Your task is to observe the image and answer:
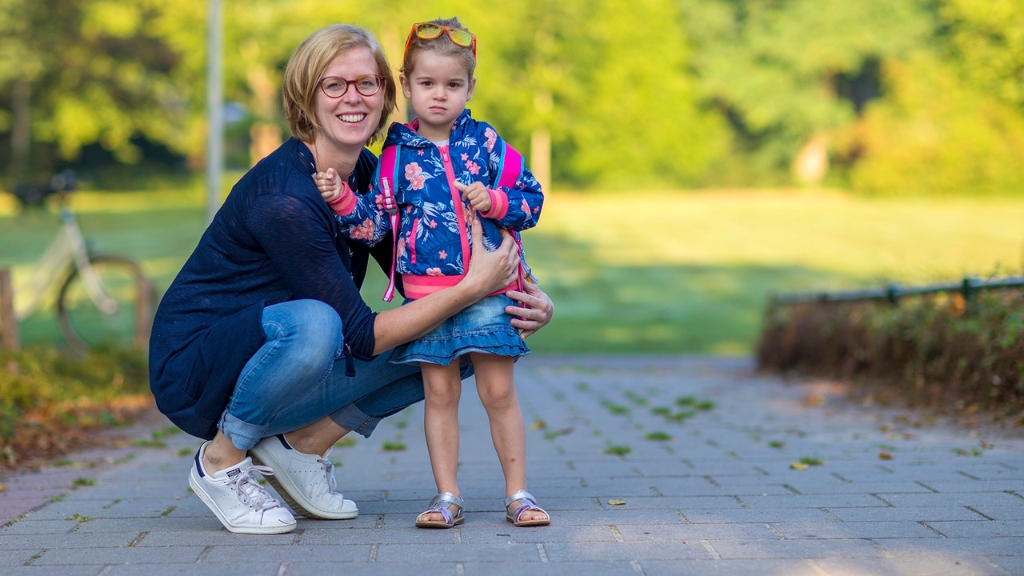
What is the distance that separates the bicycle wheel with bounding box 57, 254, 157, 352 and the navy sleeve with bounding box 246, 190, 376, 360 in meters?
5.45

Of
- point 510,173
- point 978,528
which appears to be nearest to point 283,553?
point 510,173

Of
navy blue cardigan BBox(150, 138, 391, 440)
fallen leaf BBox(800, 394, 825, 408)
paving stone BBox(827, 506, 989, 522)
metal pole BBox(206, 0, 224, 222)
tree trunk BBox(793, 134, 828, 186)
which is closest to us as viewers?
navy blue cardigan BBox(150, 138, 391, 440)

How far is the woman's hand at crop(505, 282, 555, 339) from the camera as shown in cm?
308

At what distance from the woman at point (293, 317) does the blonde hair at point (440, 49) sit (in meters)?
0.09

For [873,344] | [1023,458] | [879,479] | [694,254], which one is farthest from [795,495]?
[694,254]

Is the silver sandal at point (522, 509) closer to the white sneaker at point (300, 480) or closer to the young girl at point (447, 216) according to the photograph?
the young girl at point (447, 216)

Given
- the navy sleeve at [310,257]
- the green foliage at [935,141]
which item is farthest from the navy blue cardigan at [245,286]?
the green foliage at [935,141]

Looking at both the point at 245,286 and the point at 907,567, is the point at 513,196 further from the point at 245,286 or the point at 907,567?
the point at 907,567

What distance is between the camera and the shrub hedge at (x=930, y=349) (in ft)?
16.6

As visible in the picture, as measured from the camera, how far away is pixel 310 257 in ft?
9.48

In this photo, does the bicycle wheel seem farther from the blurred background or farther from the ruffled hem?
the blurred background

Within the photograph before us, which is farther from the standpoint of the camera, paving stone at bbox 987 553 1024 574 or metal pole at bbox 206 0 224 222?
metal pole at bbox 206 0 224 222

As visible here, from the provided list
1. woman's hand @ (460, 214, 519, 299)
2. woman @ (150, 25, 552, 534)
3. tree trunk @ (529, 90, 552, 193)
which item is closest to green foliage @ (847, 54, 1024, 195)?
tree trunk @ (529, 90, 552, 193)

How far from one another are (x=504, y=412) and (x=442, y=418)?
0.61ft
